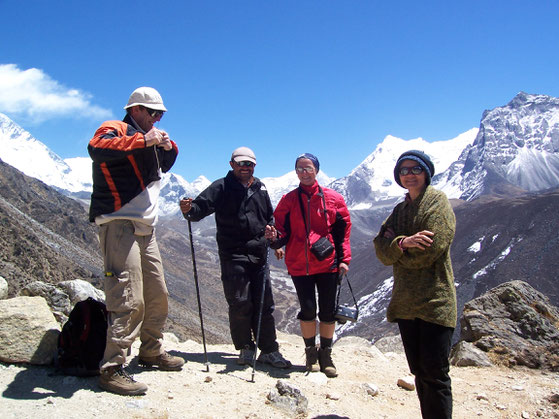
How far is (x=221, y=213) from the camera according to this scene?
6098 mm

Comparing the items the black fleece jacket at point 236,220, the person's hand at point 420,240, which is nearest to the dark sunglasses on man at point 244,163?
the black fleece jacket at point 236,220

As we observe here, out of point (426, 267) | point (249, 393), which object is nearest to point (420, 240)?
point (426, 267)

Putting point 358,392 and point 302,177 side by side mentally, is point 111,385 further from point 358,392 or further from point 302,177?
point 302,177

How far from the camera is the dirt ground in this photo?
160 inches

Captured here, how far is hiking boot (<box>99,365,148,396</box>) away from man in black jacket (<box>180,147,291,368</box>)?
1887mm

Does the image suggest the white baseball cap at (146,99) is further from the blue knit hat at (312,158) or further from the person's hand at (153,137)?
the blue knit hat at (312,158)

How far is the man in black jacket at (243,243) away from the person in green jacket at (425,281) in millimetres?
2295

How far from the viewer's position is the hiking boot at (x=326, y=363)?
602cm

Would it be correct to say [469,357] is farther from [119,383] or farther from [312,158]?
[119,383]

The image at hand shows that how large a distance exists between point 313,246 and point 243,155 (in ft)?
5.16

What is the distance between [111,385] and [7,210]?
59.0 m

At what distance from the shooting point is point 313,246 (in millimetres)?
5824

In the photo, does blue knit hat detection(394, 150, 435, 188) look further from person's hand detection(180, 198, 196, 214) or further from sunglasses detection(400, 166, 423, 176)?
person's hand detection(180, 198, 196, 214)

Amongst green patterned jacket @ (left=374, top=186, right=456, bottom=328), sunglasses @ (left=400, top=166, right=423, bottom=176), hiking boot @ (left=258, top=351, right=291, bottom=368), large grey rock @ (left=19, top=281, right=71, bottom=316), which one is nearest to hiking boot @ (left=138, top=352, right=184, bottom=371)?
hiking boot @ (left=258, top=351, right=291, bottom=368)
